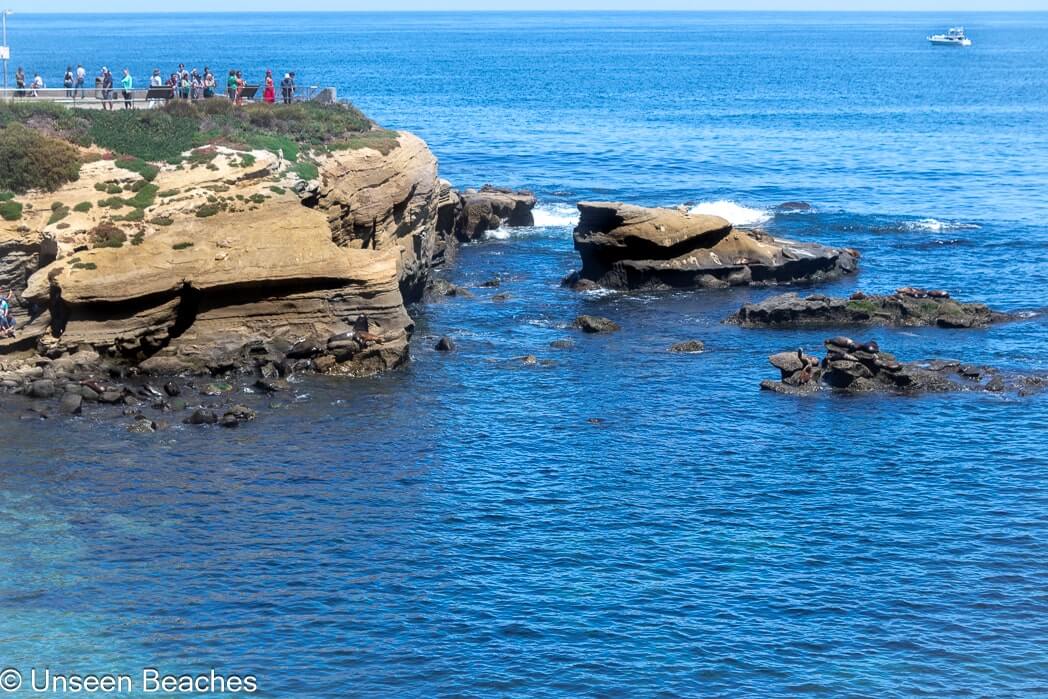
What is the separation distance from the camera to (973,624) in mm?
41000

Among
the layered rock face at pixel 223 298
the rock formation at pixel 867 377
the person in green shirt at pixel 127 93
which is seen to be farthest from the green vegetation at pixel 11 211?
the rock formation at pixel 867 377

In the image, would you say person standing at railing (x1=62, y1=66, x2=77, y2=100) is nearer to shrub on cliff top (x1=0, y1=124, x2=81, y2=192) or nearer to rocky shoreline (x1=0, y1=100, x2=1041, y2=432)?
rocky shoreline (x1=0, y1=100, x2=1041, y2=432)

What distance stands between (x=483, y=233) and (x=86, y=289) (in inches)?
1551

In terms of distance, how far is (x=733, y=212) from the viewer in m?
102

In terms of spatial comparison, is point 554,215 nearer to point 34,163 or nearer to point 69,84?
point 69,84

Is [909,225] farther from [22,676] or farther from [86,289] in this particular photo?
[22,676]

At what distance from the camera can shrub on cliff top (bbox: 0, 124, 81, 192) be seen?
65312 mm

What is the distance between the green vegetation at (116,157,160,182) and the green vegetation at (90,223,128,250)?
16.1 feet

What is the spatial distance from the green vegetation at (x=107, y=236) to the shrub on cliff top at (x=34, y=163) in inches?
181

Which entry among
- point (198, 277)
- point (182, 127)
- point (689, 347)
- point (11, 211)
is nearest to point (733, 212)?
point (689, 347)

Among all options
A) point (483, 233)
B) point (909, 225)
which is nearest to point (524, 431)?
point (483, 233)

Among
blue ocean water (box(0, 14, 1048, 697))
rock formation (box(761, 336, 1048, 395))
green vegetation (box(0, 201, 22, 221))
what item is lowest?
blue ocean water (box(0, 14, 1048, 697))

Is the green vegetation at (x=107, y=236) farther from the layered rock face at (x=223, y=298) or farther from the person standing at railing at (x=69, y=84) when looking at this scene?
the person standing at railing at (x=69, y=84)

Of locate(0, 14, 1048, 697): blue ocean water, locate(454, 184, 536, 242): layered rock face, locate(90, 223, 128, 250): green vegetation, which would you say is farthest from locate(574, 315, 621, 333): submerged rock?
locate(454, 184, 536, 242): layered rock face
